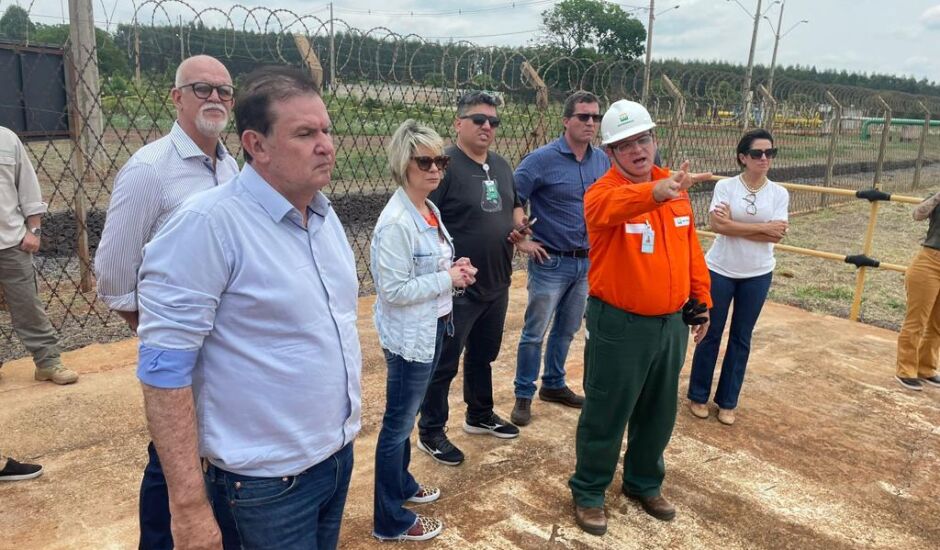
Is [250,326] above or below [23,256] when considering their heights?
above

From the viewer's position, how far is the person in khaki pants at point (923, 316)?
4250mm

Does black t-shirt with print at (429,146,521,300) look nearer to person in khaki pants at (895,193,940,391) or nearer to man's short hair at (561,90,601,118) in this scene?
man's short hair at (561,90,601,118)

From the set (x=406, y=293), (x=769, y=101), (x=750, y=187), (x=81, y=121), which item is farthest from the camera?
(x=769, y=101)

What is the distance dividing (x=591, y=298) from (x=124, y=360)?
3.03 metres

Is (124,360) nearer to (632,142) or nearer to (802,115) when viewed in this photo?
(632,142)

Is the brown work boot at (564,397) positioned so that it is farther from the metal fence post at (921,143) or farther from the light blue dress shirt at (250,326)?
the metal fence post at (921,143)

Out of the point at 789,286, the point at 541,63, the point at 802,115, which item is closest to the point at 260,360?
the point at 541,63

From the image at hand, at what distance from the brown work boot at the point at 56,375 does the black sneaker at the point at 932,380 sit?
517 cm

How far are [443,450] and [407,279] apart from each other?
1.08 metres

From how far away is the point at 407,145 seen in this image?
2.50 meters

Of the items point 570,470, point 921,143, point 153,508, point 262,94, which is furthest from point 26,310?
point 921,143

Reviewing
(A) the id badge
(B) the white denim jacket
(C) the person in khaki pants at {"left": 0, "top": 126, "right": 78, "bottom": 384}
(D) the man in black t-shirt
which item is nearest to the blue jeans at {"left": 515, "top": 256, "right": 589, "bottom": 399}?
(D) the man in black t-shirt

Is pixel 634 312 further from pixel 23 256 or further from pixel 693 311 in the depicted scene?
pixel 23 256

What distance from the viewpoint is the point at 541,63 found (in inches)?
269
